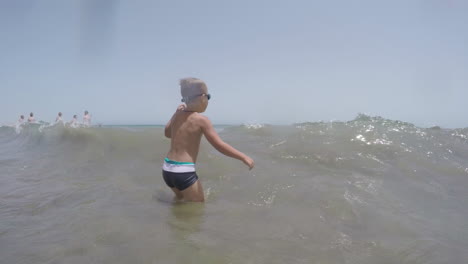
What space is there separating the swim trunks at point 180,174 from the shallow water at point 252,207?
0.86 ft

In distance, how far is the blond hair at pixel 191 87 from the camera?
11.2ft

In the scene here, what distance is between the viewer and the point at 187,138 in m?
3.41

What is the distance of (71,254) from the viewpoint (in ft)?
7.11

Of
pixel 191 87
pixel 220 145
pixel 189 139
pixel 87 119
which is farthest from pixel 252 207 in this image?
pixel 87 119

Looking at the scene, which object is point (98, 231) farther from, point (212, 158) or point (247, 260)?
point (212, 158)

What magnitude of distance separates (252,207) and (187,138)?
111cm

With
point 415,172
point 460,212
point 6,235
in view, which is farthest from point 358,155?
point 6,235

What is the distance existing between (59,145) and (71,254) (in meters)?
7.55

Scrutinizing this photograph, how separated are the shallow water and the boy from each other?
0.84ft

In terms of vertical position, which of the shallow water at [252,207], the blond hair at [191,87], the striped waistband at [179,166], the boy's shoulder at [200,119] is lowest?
the shallow water at [252,207]

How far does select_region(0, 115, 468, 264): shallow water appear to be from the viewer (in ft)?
7.60

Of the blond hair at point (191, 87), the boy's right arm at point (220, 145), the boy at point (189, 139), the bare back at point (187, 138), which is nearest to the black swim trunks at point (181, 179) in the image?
the boy at point (189, 139)

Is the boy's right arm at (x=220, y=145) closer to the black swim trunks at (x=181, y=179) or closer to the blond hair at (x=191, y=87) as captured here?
the blond hair at (x=191, y=87)

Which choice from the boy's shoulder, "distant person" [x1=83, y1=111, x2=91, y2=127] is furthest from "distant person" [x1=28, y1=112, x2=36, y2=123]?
the boy's shoulder
